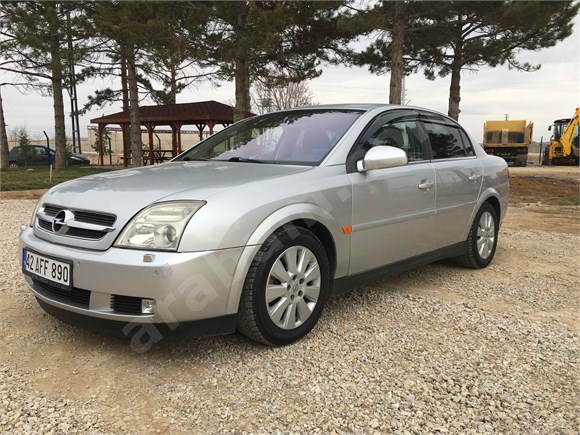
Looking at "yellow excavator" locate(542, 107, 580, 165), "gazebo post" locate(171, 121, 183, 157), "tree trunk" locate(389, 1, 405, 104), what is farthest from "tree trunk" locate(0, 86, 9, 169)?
"yellow excavator" locate(542, 107, 580, 165)

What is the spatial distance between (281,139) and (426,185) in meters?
1.21

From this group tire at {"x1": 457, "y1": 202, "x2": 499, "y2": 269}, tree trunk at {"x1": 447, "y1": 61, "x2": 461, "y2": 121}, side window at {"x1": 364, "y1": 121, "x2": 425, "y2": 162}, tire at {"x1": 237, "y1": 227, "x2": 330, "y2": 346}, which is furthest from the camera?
tree trunk at {"x1": 447, "y1": 61, "x2": 461, "y2": 121}

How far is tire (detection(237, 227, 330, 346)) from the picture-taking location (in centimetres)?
278

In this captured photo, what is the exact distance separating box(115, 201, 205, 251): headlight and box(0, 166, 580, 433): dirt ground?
0.72 meters

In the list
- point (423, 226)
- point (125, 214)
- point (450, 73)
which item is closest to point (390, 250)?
point (423, 226)

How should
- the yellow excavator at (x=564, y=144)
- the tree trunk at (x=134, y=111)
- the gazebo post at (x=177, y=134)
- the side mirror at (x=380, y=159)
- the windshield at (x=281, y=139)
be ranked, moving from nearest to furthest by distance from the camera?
the side mirror at (x=380, y=159), the windshield at (x=281, y=139), the tree trunk at (x=134, y=111), the gazebo post at (x=177, y=134), the yellow excavator at (x=564, y=144)

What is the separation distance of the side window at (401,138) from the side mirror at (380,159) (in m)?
0.19

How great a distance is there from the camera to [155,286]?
A: 2.49 m

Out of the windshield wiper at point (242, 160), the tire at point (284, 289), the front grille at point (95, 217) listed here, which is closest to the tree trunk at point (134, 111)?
the windshield wiper at point (242, 160)

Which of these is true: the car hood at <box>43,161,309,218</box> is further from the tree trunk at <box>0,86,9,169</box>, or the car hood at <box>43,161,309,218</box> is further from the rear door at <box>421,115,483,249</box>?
the tree trunk at <box>0,86,9,169</box>

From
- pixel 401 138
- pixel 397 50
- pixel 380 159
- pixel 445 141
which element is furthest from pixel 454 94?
pixel 380 159

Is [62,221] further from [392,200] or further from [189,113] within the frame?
[189,113]

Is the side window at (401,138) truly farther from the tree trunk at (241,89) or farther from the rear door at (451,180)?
the tree trunk at (241,89)

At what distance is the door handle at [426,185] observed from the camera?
3895mm
